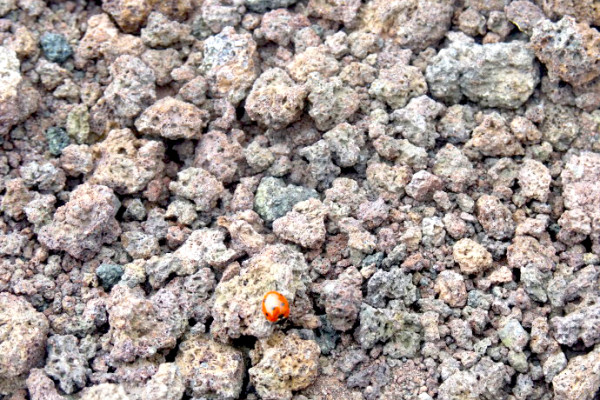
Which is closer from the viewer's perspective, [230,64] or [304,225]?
[304,225]

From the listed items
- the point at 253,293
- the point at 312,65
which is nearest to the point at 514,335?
the point at 253,293

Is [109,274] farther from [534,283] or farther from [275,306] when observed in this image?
[534,283]

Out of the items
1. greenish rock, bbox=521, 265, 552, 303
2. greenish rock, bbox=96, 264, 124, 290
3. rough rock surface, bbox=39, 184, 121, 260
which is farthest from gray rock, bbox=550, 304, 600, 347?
rough rock surface, bbox=39, 184, 121, 260

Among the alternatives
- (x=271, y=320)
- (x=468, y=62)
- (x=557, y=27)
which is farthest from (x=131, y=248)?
(x=557, y=27)

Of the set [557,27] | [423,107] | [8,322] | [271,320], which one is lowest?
[8,322]

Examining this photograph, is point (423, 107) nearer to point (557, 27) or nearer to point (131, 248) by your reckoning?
point (557, 27)

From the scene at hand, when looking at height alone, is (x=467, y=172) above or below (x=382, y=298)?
above
